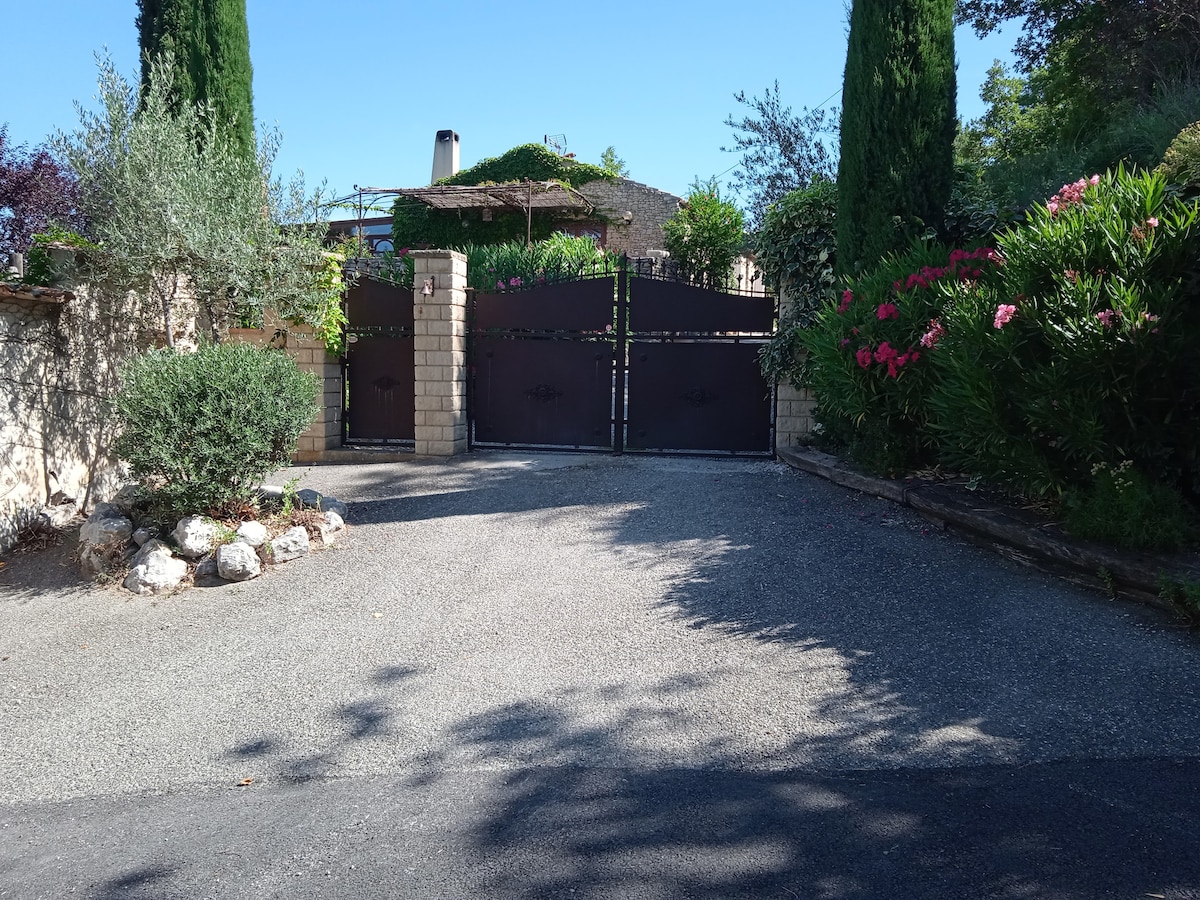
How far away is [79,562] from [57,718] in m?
2.67

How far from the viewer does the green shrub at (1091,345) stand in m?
4.91

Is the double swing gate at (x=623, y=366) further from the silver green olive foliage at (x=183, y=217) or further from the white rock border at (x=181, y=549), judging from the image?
the white rock border at (x=181, y=549)

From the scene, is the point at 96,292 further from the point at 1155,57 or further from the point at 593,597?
the point at 1155,57

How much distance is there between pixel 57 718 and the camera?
4.27 meters

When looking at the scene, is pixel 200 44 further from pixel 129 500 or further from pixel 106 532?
pixel 106 532

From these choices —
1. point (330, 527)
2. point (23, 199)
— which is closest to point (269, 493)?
point (330, 527)

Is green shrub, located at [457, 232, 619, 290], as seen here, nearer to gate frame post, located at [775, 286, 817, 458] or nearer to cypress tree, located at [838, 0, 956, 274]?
gate frame post, located at [775, 286, 817, 458]

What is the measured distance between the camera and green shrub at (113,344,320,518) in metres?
6.24

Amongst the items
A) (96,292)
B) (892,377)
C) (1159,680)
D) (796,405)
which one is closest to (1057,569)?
(1159,680)

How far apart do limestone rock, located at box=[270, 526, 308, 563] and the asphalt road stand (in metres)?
0.20

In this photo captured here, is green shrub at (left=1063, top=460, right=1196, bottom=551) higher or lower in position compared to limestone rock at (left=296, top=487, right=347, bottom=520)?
higher

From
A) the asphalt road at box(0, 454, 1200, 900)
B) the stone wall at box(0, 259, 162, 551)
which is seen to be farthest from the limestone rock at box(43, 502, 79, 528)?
the asphalt road at box(0, 454, 1200, 900)

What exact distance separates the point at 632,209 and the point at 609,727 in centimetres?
2260

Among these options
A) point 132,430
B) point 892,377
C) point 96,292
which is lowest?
point 132,430
